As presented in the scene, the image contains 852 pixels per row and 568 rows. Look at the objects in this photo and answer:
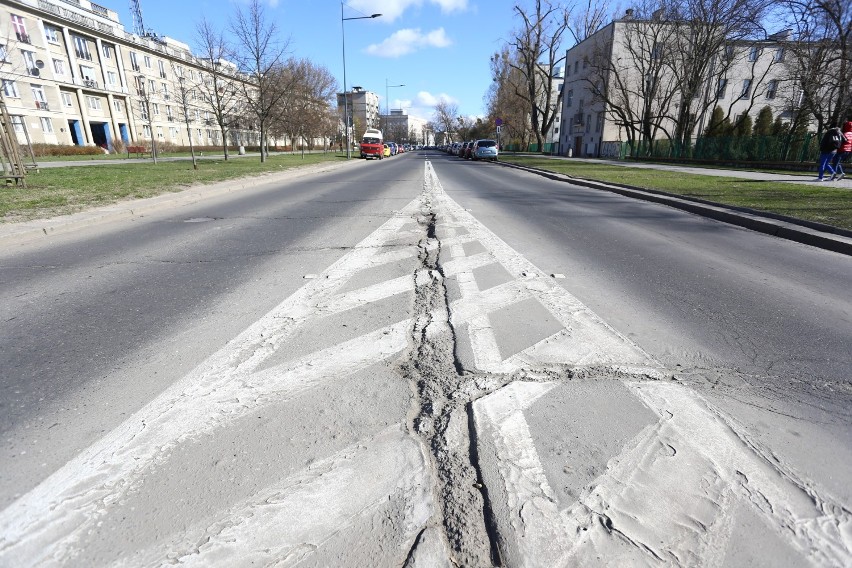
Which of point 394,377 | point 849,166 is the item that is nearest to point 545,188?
point 394,377

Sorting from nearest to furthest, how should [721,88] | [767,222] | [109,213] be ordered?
[767,222], [109,213], [721,88]

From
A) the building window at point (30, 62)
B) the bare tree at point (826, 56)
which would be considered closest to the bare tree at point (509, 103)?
the bare tree at point (826, 56)

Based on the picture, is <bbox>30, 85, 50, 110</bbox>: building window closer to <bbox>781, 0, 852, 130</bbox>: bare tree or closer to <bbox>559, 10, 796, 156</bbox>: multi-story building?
<bbox>559, 10, 796, 156</bbox>: multi-story building

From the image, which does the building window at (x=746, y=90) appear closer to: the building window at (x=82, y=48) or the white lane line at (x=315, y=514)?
the white lane line at (x=315, y=514)

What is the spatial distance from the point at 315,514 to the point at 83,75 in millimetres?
62405

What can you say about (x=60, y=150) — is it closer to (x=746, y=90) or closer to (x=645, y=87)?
(x=645, y=87)

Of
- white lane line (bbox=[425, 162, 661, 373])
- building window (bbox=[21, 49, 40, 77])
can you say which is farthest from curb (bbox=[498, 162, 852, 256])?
building window (bbox=[21, 49, 40, 77])

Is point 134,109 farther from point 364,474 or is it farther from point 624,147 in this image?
point 364,474

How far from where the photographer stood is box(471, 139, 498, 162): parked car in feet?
127

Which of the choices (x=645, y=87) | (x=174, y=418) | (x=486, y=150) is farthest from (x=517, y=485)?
(x=645, y=87)

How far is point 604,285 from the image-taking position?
4.51m

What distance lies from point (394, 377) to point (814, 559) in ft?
6.60

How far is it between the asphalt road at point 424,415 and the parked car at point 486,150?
1401 inches

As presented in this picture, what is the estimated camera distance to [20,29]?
39.4m
